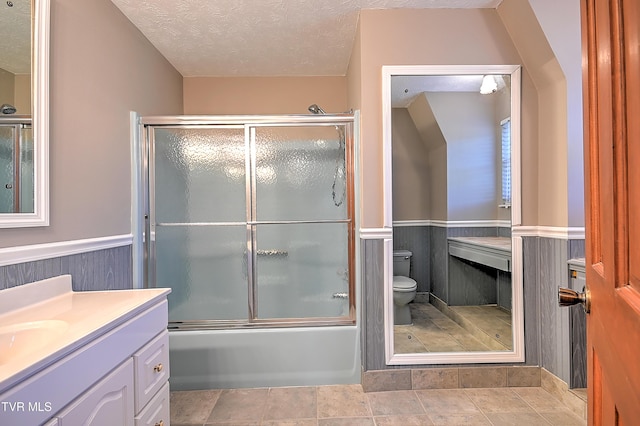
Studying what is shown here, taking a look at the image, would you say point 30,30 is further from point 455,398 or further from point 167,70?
point 455,398

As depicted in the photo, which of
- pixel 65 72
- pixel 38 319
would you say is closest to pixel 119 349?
pixel 38 319

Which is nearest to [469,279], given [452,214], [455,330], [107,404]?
[455,330]

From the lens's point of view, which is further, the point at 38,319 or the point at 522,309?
the point at 522,309

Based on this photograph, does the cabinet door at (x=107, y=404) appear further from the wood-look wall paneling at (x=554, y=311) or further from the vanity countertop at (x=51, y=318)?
the wood-look wall paneling at (x=554, y=311)

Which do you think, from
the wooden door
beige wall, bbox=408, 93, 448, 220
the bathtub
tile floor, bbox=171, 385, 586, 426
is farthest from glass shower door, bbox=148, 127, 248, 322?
the wooden door

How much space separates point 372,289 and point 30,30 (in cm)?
206

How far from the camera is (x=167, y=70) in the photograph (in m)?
2.53

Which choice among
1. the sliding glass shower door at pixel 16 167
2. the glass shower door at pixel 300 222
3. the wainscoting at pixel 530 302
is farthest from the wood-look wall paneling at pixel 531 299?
the sliding glass shower door at pixel 16 167

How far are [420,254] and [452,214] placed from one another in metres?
0.38

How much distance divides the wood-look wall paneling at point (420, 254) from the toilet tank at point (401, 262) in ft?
0.16

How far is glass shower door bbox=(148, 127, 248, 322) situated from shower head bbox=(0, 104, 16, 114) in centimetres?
96

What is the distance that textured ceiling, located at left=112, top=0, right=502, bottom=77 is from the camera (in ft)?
6.20

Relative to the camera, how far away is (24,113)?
125 centimetres

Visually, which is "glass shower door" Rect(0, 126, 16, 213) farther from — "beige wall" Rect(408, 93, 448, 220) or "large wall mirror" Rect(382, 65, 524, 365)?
"beige wall" Rect(408, 93, 448, 220)
